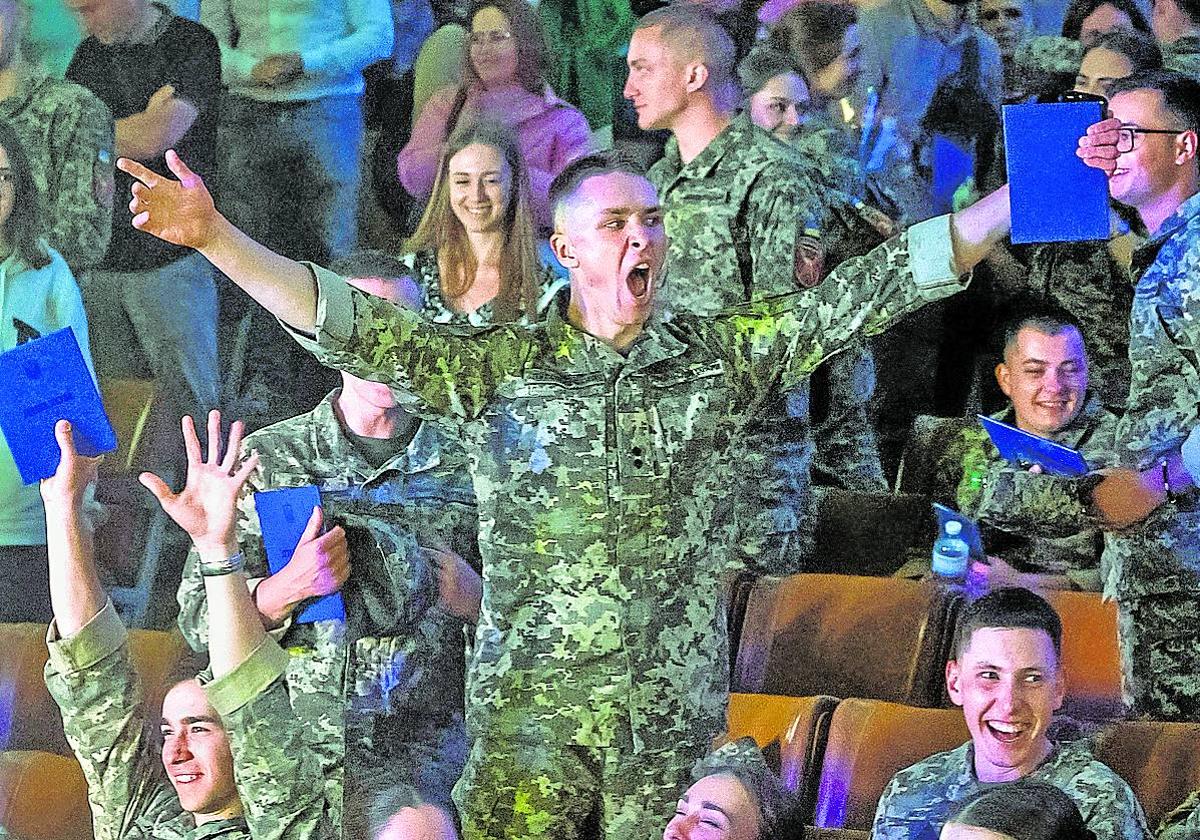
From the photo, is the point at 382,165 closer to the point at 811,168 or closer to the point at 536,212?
the point at 536,212

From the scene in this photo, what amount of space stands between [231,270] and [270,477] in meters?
0.72

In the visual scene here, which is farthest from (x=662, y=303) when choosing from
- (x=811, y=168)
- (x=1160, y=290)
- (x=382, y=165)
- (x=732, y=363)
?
(x=1160, y=290)

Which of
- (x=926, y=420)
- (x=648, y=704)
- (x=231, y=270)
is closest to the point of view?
(x=231, y=270)

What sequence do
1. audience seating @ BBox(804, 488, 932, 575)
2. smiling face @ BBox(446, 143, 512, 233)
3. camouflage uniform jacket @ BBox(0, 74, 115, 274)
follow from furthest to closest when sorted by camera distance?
camouflage uniform jacket @ BBox(0, 74, 115, 274)
smiling face @ BBox(446, 143, 512, 233)
audience seating @ BBox(804, 488, 932, 575)

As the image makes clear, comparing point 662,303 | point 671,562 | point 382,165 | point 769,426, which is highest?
point 382,165

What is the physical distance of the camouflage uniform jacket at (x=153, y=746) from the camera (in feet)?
10.9

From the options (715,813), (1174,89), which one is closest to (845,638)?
(715,813)

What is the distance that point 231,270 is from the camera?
9.67 feet

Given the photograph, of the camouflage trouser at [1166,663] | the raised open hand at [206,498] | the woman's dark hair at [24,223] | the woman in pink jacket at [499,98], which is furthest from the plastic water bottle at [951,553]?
the woman's dark hair at [24,223]

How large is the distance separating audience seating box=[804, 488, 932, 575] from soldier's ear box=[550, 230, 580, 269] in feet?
2.43

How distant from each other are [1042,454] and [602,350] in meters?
0.96

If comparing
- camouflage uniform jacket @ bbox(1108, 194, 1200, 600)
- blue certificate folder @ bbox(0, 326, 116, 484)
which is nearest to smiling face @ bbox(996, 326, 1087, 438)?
camouflage uniform jacket @ bbox(1108, 194, 1200, 600)

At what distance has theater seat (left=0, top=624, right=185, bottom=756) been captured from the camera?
362 cm

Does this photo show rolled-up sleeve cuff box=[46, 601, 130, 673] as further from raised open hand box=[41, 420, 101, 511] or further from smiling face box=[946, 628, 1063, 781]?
smiling face box=[946, 628, 1063, 781]
